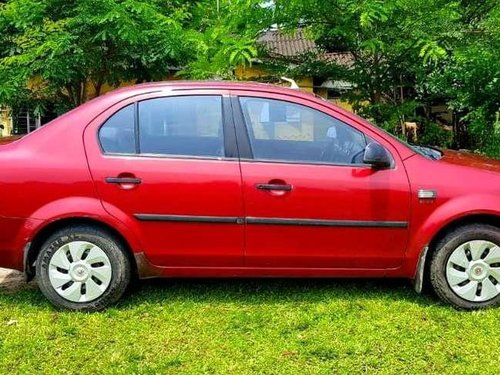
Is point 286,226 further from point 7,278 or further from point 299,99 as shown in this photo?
point 7,278

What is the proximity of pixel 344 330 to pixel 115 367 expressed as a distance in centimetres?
149

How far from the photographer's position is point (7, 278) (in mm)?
4867

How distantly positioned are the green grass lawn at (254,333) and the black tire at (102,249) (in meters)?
0.08

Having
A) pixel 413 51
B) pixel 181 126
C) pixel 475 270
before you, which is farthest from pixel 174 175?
pixel 413 51

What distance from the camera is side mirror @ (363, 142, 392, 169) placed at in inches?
154

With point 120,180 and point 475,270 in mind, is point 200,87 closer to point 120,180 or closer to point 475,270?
point 120,180

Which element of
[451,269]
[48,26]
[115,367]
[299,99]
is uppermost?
[48,26]

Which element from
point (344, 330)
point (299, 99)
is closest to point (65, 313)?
point (344, 330)

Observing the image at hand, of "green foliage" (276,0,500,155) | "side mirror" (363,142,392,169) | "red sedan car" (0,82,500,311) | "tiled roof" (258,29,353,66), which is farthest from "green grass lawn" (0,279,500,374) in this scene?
"tiled roof" (258,29,353,66)

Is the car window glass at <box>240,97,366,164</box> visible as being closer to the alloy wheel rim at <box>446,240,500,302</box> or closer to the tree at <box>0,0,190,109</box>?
the alloy wheel rim at <box>446,240,500,302</box>

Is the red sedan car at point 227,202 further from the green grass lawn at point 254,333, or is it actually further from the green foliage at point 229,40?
the green foliage at point 229,40

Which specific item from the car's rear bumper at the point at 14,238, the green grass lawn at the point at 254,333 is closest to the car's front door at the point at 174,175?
the green grass lawn at the point at 254,333

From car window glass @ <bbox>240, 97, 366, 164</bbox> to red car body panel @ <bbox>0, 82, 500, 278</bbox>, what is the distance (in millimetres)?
95

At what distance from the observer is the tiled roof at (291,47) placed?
6.72 m
